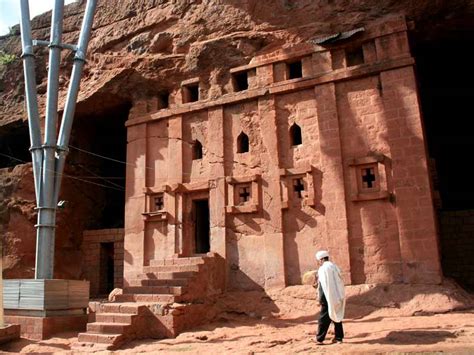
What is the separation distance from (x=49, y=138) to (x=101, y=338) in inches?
196

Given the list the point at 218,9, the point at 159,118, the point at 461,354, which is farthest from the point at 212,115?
the point at 461,354

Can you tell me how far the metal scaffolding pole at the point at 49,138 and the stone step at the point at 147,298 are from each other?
67.8 inches

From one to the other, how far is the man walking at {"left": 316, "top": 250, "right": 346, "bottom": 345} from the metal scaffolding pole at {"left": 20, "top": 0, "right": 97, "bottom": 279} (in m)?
6.12

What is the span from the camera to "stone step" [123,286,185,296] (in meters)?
9.92

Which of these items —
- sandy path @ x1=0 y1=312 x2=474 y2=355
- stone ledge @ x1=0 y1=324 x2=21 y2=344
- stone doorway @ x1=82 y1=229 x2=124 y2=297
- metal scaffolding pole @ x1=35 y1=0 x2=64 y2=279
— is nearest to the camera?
sandy path @ x1=0 y1=312 x2=474 y2=355

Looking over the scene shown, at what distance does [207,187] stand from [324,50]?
181 inches

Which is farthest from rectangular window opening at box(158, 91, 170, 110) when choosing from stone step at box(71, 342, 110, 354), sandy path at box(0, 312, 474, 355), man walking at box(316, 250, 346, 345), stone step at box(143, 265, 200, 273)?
man walking at box(316, 250, 346, 345)

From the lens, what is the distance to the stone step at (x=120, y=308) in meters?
9.29

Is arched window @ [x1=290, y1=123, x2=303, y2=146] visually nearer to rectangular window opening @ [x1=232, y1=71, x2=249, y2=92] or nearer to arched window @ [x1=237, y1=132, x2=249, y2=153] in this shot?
arched window @ [x1=237, y1=132, x2=249, y2=153]

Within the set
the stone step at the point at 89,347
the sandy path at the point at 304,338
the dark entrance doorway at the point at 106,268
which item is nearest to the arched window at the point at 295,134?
the sandy path at the point at 304,338

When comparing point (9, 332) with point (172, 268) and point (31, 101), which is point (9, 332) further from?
point (31, 101)

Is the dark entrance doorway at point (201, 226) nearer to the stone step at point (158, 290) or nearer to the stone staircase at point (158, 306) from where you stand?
the stone staircase at point (158, 306)

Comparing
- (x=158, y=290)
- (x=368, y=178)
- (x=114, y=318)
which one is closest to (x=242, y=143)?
(x=368, y=178)

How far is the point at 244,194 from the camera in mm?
12352
